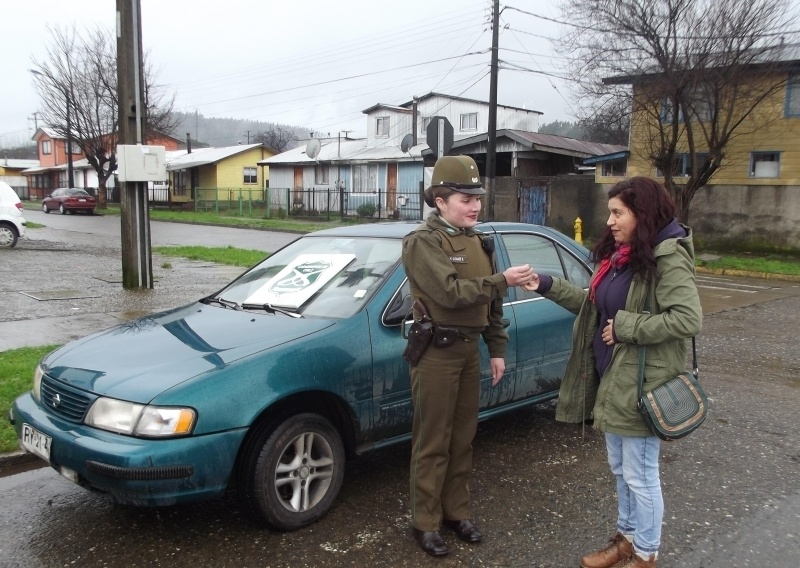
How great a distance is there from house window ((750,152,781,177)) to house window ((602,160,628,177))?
4.04 metres

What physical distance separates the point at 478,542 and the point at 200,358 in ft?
5.43

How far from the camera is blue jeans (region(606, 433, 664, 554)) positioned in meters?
3.02

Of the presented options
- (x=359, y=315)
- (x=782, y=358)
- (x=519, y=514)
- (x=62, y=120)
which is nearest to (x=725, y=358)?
(x=782, y=358)

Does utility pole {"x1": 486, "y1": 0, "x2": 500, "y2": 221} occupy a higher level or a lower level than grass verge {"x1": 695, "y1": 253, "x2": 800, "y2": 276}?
higher

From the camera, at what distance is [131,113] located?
32.5 ft

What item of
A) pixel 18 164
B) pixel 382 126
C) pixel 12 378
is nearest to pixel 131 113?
pixel 12 378

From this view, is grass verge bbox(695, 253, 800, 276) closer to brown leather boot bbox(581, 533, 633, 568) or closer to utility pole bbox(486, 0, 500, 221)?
utility pole bbox(486, 0, 500, 221)

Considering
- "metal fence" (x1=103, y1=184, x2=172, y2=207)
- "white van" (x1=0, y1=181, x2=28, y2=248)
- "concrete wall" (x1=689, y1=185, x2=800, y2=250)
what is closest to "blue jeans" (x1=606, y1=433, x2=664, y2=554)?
"white van" (x1=0, y1=181, x2=28, y2=248)

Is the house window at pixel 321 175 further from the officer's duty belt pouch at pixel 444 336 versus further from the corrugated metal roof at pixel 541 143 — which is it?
the officer's duty belt pouch at pixel 444 336

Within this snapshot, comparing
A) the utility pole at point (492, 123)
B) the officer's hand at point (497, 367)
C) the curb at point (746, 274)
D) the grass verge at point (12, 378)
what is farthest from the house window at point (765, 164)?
the grass verge at point (12, 378)

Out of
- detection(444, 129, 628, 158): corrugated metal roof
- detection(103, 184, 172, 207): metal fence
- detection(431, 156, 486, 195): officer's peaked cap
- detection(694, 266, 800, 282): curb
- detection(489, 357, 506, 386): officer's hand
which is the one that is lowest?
detection(694, 266, 800, 282): curb

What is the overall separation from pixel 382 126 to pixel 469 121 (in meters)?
5.79

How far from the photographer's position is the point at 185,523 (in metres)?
3.66

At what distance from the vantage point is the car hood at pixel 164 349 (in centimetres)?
331
